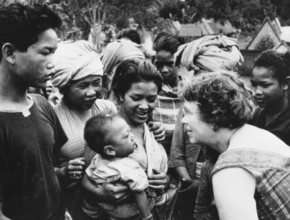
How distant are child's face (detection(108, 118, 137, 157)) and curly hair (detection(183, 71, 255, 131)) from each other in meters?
0.72

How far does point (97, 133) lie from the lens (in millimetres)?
2939

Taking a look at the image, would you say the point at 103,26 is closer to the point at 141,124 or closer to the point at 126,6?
the point at 126,6

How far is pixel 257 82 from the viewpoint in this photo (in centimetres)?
392

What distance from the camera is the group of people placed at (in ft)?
7.41

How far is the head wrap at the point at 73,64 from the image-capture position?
313 cm

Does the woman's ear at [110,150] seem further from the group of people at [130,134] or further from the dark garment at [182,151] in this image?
the dark garment at [182,151]

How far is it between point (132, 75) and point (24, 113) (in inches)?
48.4

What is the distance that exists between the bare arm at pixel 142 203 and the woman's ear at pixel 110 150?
Answer: 0.36m

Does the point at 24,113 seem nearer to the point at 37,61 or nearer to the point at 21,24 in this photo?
the point at 37,61

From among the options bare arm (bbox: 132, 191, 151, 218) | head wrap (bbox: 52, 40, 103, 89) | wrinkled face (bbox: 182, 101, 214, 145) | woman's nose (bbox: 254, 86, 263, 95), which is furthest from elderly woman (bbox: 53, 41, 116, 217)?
woman's nose (bbox: 254, 86, 263, 95)

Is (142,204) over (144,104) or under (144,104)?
under

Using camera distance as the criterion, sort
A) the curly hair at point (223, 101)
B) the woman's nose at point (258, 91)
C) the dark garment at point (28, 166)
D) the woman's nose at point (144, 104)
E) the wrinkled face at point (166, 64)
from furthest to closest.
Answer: the wrinkled face at point (166, 64), the woman's nose at point (258, 91), the woman's nose at point (144, 104), the curly hair at point (223, 101), the dark garment at point (28, 166)

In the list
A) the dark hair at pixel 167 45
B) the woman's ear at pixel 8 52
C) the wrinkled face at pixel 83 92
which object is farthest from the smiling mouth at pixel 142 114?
the dark hair at pixel 167 45

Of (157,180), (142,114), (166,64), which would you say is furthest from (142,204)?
(166,64)
